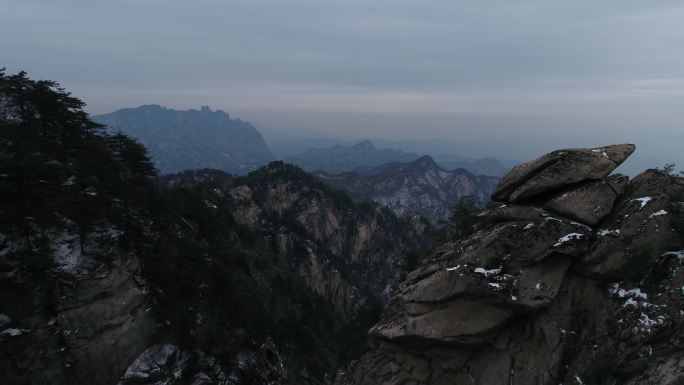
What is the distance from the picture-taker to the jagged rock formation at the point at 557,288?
19750 mm

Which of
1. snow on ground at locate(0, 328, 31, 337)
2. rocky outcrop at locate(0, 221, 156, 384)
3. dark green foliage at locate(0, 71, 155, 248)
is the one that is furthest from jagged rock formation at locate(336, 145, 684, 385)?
dark green foliage at locate(0, 71, 155, 248)

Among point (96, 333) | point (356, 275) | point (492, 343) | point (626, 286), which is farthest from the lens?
point (356, 275)

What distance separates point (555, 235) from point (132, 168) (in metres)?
51.5

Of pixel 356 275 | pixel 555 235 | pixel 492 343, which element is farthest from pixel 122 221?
pixel 356 275

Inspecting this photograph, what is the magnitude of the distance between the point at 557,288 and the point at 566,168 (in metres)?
7.77

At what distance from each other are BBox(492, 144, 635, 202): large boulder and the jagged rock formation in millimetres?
67

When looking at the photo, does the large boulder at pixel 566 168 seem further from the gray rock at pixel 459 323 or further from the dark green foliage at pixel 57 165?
the dark green foliage at pixel 57 165

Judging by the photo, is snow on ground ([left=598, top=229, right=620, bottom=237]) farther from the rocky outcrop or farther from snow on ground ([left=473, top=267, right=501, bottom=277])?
the rocky outcrop

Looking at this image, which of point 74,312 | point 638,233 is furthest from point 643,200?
point 74,312

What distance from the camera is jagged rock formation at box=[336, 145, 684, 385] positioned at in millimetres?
19750

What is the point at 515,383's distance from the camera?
22.3 metres

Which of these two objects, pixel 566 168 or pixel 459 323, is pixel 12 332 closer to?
pixel 459 323

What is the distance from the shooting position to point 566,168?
24.6m

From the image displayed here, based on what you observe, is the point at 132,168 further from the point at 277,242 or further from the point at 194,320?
the point at 277,242
